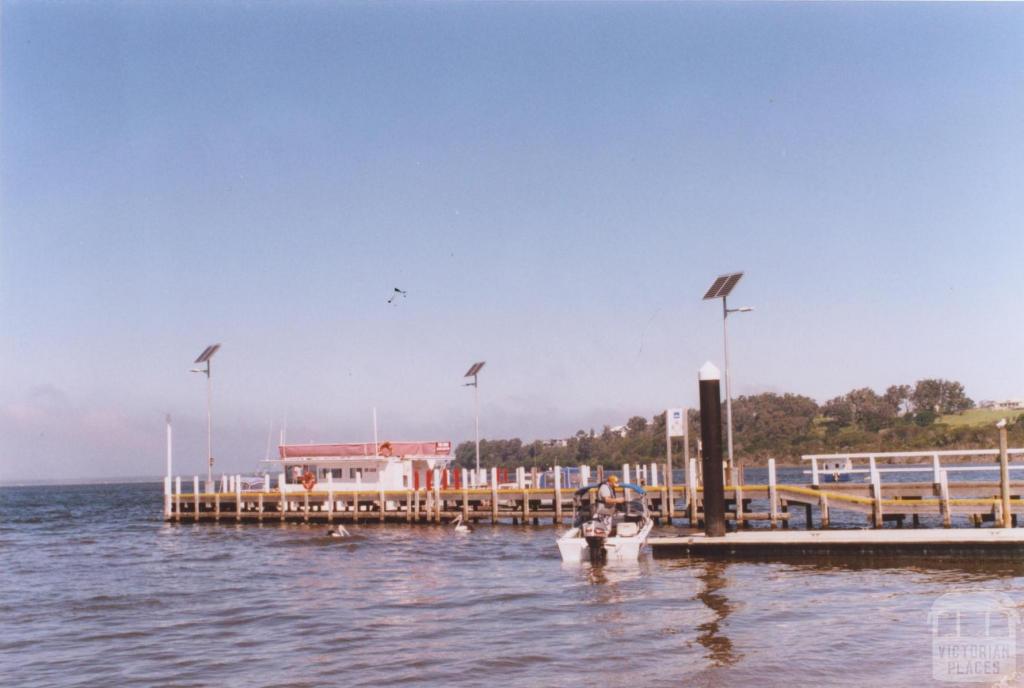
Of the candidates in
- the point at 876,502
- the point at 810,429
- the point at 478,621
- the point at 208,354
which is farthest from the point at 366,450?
the point at 810,429

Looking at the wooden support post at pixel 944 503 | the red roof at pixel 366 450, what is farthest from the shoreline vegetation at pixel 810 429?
the wooden support post at pixel 944 503

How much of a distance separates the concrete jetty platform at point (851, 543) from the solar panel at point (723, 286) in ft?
42.1

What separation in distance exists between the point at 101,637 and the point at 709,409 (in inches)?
606

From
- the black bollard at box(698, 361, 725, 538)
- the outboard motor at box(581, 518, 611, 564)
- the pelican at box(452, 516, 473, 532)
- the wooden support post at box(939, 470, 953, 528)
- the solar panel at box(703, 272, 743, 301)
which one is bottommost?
the pelican at box(452, 516, 473, 532)

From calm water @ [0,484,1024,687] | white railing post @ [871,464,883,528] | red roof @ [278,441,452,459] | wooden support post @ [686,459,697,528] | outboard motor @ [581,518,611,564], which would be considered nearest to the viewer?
calm water @ [0,484,1024,687]

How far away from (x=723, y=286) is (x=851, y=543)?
48.4 feet

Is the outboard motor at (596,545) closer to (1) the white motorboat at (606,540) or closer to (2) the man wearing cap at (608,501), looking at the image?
(1) the white motorboat at (606,540)

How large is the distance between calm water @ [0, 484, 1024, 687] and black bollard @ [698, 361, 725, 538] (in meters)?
1.44

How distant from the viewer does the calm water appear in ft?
49.4

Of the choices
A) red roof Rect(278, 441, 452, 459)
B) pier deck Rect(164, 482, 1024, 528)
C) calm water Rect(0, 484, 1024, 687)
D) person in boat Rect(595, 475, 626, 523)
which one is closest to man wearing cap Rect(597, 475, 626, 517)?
person in boat Rect(595, 475, 626, 523)

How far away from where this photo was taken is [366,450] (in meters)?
52.5

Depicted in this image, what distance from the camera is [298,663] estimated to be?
16141 mm

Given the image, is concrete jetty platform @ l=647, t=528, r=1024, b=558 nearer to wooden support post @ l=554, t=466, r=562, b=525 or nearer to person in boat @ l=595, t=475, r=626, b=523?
person in boat @ l=595, t=475, r=626, b=523

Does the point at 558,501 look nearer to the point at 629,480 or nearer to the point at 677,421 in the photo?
the point at 629,480
